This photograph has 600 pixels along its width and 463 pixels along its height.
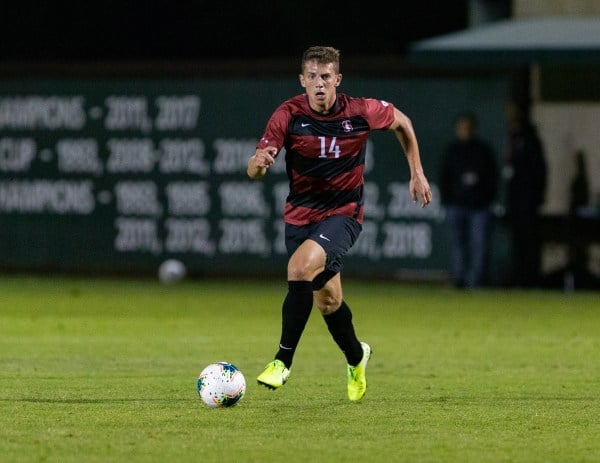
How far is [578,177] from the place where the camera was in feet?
68.7

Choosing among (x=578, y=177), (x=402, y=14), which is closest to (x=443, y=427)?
(x=578, y=177)

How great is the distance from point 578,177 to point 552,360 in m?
8.59

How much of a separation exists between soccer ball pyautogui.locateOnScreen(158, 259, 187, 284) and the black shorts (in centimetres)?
1189

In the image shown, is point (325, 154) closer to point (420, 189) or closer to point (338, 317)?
point (420, 189)

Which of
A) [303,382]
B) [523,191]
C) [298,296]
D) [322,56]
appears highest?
[322,56]

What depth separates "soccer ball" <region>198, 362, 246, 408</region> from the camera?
369 inches

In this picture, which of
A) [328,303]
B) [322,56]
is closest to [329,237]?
[328,303]

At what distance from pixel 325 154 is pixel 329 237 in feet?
1.84

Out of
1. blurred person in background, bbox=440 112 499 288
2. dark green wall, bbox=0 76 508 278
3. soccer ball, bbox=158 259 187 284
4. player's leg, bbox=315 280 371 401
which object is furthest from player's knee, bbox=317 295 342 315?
soccer ball, bbox=158 259 187 284

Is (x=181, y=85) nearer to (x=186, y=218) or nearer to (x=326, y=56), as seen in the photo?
(x=186, y=218)

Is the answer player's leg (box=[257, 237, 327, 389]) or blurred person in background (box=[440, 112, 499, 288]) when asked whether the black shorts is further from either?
blurred person in background (box=[440, 112, 499, 288])

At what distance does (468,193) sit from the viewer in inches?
800

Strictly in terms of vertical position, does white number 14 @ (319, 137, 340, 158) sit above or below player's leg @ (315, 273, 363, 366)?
above

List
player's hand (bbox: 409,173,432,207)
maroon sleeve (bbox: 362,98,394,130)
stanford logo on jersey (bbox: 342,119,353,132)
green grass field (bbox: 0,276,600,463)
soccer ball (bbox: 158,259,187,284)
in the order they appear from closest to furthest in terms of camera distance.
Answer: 1. green grass field (bbox: 0,276,600,463)
2. player's hand (bbox: 409,173,432,207)
3. stanford logo on jersey (bbox: 342,119,353,132)
4. maroon sleeve (bbox: 362,98,394,130)
5. soccer ball (bbox: 158,259,187,284)
